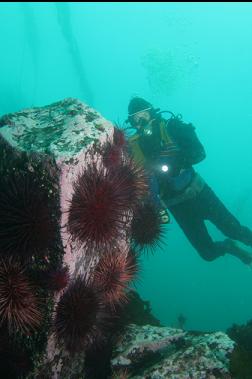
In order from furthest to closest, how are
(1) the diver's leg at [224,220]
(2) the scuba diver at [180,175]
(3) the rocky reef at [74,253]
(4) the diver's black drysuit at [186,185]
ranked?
(1) the diver's leg at [224,220] < (4) the diver's black drysuit at [186,185] < (2) the scuba diver at [180,175] < (3) the rocky reef at [74,253]

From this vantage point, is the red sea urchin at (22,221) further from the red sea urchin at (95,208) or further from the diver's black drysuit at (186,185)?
the diver's black drysuit at (186,185)

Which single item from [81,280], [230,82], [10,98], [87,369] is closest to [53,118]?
[81,280]

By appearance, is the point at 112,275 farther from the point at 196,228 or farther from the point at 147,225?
the point at 196,228

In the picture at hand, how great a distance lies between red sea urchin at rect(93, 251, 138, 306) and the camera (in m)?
4.63

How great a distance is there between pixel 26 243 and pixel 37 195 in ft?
1.60

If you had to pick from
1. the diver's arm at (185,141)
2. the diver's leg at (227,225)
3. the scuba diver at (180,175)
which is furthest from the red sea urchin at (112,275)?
the diver's leg at (227,225)

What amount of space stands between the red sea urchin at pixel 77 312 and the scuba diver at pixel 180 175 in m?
3.00

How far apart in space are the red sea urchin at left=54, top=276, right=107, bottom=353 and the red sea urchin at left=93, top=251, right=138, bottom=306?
236mm

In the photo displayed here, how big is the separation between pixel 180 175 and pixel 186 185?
14.3 inches

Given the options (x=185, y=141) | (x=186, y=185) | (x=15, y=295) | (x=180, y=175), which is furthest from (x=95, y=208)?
(x=186, y=185)

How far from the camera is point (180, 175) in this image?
920 cm

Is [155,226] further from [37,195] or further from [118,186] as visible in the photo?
[37,195]

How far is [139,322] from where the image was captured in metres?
6.92

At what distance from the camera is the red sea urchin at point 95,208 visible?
3912 mm
